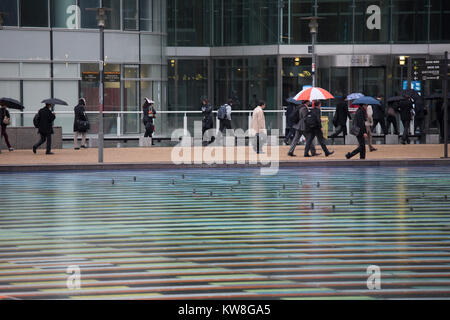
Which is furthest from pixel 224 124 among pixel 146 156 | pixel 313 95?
pixel 146 156

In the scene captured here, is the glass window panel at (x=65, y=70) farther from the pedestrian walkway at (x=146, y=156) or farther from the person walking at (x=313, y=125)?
the person walking at (x=313, y=125)

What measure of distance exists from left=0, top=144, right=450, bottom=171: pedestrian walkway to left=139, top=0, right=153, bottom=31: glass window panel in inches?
429

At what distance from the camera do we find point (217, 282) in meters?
8.82

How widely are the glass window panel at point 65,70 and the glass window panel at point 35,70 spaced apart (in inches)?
12.9

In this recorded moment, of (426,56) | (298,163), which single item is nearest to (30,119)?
(298,163)

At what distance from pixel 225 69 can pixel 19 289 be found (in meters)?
40.6

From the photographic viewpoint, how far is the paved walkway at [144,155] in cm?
2466

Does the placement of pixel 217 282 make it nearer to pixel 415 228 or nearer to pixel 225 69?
pixel 415 228

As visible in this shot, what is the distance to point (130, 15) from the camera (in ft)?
133

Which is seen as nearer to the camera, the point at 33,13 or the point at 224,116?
the point at 224,116

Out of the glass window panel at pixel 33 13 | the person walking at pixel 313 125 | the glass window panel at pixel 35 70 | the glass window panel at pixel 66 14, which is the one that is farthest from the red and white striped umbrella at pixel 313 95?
the glass window panel at pixel 33 13

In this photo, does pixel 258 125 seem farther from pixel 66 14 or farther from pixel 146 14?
pixel 146 14

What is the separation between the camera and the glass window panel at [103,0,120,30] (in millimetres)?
39906

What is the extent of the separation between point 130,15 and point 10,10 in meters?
5.26
